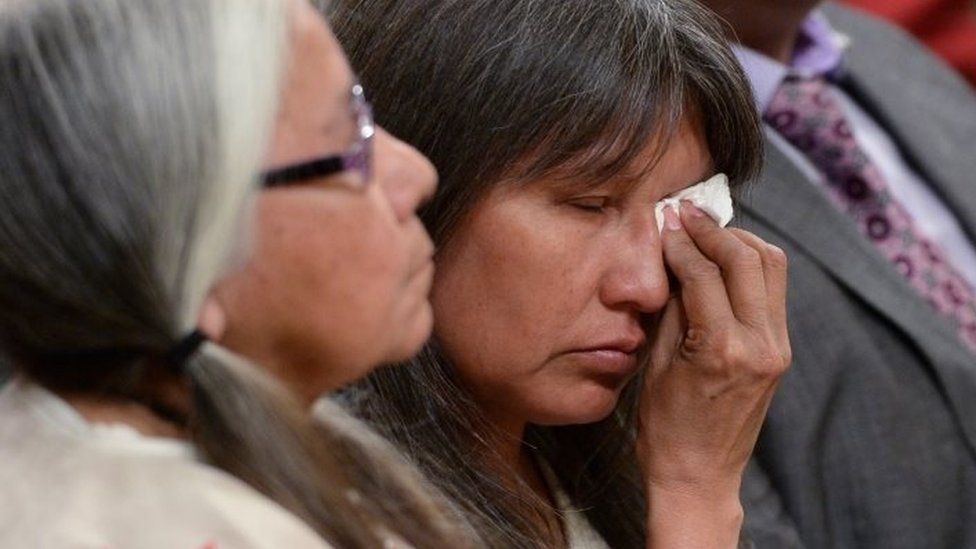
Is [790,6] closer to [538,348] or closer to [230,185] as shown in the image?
[538,348]


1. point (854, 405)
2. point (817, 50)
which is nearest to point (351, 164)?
point (854, 405)

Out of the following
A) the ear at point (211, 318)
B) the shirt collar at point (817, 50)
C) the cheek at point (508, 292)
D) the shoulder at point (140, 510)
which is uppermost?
the ear at point (211, 318)

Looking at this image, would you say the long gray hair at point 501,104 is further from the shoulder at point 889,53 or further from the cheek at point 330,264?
the shoulder at point 889,53

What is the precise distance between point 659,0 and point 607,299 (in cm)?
23

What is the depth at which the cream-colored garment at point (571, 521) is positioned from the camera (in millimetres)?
1379

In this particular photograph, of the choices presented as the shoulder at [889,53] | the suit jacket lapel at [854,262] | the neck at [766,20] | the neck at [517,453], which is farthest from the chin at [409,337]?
the shoulder at [889,53]

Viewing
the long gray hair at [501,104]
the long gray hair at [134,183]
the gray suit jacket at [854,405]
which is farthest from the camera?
the gray suit jacket at [854,405]

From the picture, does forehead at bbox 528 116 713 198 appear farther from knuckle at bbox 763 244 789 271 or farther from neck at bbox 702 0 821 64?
neck at bbox 702 0 821 64

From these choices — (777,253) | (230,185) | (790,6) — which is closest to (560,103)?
(777,253)

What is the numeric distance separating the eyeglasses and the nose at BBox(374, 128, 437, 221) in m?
0.02

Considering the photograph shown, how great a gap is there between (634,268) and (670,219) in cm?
5

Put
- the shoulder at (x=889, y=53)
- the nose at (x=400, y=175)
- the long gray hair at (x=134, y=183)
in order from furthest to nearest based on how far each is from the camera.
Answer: the shoulder at (x=889, y=53), the nose at (x=400, y=175), the long gray hair at (x=134, y=183)

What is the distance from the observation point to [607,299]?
1248mm

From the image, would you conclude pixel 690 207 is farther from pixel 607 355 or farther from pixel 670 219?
pixel 607 355
